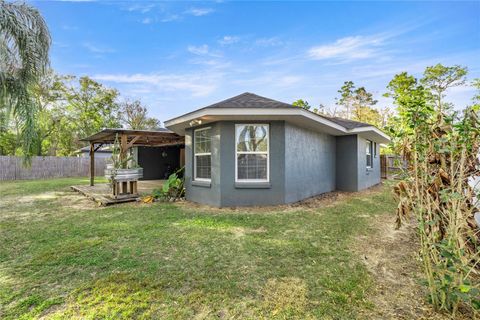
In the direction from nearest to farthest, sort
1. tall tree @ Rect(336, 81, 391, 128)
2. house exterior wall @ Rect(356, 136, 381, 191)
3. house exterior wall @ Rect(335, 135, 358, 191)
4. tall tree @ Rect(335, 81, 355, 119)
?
house exterior wall @ Rect(335, 135, 358, 191), house exterior wall @ Rect(356, 136, 381, 191), tall tree @ Rect(336, 81, 391, 128), tall tree @ Rect(335, 81, 355, 119)

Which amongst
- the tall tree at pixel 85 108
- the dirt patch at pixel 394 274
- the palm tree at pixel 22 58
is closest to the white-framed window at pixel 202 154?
the palm tree at pixel 22 58

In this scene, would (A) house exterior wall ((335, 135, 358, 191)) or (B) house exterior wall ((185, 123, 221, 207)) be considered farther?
(A) house exterior wall ((335, 135, 358, 191))

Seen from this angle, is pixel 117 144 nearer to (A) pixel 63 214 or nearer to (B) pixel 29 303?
(A) pixel 63 214

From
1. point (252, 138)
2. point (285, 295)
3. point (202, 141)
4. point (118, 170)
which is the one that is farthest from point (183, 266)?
point (118, 170)

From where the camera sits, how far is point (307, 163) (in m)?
7.88

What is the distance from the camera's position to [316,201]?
748 cm

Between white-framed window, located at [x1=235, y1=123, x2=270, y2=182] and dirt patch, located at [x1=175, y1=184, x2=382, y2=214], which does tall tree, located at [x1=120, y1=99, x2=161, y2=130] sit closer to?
dirt patch, located at [x1=175, y1=184, x2=382, y2=214]

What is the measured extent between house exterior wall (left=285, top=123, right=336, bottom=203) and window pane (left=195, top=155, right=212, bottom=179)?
2371mm

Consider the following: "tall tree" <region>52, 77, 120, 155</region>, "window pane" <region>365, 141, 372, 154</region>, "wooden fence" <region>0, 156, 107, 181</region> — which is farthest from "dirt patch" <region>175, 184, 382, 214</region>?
"tall tree" <region>52, 77, 120, 155</region>

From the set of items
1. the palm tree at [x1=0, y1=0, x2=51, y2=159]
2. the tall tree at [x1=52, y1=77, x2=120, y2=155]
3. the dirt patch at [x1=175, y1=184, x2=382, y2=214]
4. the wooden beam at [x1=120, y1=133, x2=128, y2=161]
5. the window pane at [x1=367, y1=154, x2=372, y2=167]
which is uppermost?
the tall tree at [x1=52, y1=77, x2=120, y2=155]

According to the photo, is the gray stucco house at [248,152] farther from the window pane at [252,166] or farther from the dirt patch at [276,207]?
the dirt patch at [276,207]

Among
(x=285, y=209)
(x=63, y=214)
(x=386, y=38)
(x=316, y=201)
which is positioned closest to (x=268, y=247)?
(x=285, y=209)

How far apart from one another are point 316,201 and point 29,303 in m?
6.97

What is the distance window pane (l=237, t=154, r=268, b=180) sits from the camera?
21.9ft
